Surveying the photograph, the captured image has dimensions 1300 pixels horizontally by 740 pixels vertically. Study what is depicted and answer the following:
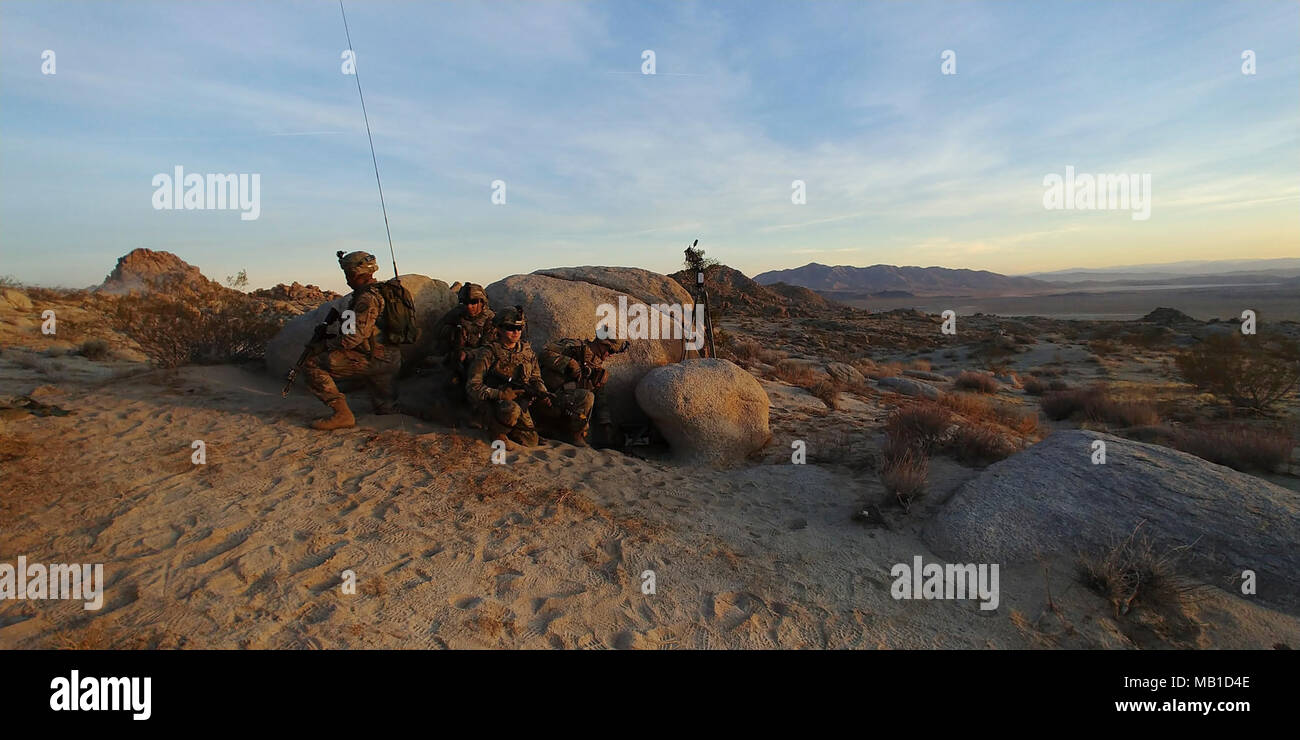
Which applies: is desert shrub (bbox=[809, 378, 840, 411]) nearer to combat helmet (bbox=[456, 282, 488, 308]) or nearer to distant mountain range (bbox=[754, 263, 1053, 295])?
combat helmet (bbox=[456, 282, 488, 308])

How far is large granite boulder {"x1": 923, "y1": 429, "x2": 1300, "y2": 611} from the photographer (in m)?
4.17

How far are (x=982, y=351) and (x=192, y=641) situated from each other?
80.7 ft

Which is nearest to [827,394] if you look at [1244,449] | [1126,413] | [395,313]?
[1126,413]

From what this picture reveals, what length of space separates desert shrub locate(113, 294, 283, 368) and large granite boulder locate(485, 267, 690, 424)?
3886mm

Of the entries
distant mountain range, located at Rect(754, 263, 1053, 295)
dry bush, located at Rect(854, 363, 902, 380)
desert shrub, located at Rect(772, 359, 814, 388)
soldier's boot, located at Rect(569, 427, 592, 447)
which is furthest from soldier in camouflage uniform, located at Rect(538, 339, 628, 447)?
distant mountain range, located at Rect(754, 263, 1053, 295)

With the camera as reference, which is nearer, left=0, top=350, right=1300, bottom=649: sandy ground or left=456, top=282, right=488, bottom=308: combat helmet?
left=0, top=350, right=1300, bottom=649: sandy ground

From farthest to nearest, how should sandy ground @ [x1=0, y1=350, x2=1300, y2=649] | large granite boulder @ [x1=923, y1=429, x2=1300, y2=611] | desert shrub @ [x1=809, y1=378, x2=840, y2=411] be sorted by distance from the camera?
1. desert shrub @ [x1=809, y1=378, x2=840, y2=411]
2. large granite boulder @ [x1=923, y1=429, x2=1300, y2=611]
3. sandy ground @ [x1=0, y1=350, x2=1300, y2=649]

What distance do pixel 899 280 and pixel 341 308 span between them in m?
165

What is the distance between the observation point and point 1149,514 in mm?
4621

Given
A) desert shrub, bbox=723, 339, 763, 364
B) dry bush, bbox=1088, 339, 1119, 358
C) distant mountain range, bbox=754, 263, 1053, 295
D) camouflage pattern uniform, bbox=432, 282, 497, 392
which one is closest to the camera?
camouflage pattern uniform, bbox=432, 282, 497, 392

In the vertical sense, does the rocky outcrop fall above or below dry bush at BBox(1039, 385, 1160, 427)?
above

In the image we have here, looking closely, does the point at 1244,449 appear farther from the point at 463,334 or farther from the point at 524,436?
the point at 463,334

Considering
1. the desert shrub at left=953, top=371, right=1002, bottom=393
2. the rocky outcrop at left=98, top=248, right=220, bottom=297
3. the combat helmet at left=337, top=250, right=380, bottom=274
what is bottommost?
the desert shrub at left=953, top=371, right=1002, bottom=393

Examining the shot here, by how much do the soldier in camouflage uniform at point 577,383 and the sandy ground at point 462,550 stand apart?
468mm
